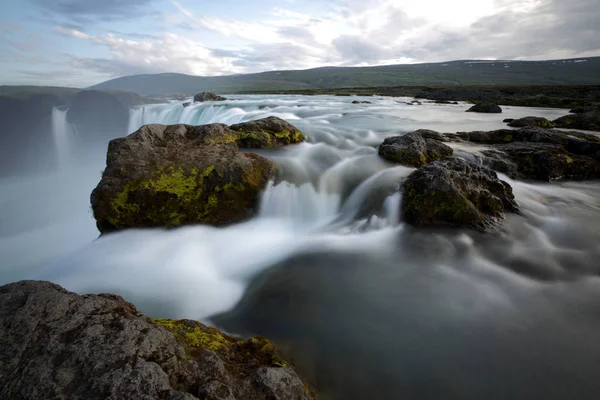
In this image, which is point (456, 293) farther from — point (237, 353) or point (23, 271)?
point (23, 271)

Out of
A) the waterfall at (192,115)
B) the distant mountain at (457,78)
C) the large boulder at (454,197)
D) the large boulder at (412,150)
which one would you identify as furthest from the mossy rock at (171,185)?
the distant mountain at (457,78)

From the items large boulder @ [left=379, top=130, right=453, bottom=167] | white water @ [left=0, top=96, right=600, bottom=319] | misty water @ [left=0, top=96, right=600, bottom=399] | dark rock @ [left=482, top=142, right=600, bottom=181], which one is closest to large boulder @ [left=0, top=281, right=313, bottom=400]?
misty water @ [left=0, top=96, right=600, bottom=399]

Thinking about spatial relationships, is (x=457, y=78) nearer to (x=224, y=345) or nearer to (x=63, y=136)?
(x=63, y=136)

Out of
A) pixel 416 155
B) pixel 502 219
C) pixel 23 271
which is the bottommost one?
pixel 23 271

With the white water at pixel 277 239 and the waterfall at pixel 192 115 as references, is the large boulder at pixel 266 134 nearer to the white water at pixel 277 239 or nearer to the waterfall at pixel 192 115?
the white water at pixel 277 239

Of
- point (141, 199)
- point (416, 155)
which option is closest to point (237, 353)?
point (141, 199)

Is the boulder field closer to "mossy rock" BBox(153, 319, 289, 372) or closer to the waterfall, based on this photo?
"mossy rock" BBox(153, 319, 289, 372)

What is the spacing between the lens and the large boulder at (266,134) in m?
9.27

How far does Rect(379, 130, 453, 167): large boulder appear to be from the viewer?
29.1 feet

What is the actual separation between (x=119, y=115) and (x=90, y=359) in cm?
10556

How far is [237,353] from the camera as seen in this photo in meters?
2.99

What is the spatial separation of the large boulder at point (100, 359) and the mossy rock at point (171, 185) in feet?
12.6

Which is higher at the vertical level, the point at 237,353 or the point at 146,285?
the point at 237,353

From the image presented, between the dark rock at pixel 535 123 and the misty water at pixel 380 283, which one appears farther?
the dark rock at pixel 535 123
